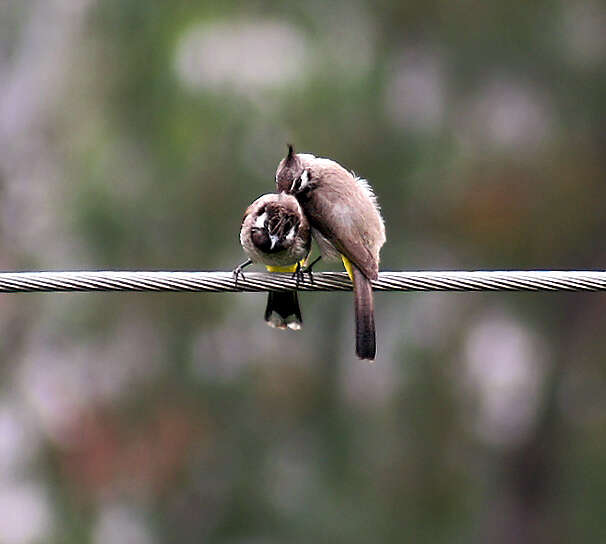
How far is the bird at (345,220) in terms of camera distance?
4.91 m

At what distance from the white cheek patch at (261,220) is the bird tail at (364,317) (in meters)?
0.60

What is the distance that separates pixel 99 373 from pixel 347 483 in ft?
7.53

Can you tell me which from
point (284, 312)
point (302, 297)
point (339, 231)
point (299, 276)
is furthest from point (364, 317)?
point (302, 297)

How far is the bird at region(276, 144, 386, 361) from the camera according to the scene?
4.91 m

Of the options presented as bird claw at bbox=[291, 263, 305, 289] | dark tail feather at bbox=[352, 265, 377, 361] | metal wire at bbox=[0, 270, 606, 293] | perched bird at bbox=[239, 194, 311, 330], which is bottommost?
dark tail feather at bbox=[352, 265, 377, 361]

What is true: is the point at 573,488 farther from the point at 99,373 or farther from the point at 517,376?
the point at 99,373

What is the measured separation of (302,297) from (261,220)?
439 cm

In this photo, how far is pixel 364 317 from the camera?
488cm

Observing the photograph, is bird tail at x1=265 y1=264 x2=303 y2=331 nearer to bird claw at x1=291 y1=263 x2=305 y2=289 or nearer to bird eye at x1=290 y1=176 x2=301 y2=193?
bird eye at x1=290 y1=176 x2=301 y2=193

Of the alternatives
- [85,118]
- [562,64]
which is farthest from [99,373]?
[562,64]

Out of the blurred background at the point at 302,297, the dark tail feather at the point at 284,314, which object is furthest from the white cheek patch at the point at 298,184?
the blurred background at the point at 302,297

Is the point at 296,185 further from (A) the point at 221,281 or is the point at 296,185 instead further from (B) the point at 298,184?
(A) the point at 221,281

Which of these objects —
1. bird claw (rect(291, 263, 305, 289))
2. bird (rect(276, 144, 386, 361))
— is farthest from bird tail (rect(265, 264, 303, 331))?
bird claw (rect(291, 263, 305, 289))

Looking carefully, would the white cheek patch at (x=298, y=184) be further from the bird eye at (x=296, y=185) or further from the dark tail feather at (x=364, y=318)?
the dark tail feather at (x=364, y=318)
